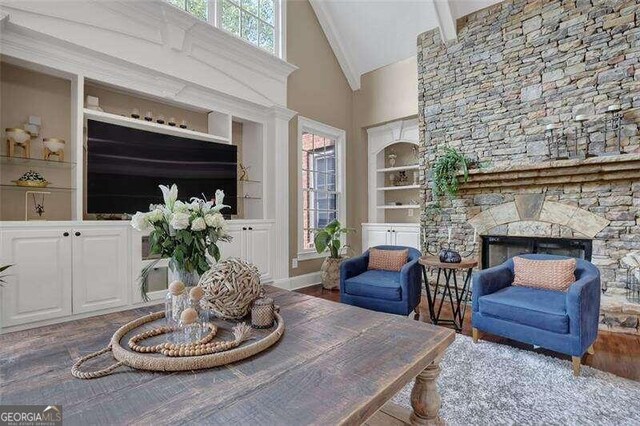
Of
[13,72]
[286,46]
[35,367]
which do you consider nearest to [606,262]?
[35,367]

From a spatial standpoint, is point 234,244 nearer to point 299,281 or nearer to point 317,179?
point 299,281

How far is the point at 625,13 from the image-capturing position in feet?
10.5

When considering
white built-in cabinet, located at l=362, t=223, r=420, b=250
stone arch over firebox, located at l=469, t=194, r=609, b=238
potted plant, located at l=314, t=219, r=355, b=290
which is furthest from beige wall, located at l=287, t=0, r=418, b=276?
stone arch over firebox, located at l=469, t=194, r=609, b=238

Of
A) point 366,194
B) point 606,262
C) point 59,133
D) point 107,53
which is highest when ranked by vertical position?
point 107,53

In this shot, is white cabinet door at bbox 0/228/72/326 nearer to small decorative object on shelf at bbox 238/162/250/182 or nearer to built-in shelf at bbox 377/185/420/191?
small decorative object on shelf at bbox 238/162/250/182

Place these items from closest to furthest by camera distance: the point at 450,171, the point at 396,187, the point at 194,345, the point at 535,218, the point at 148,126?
the point at 194,345
the point at 148,126
the point at 535,218
the point at 450,171
the point at 396,187

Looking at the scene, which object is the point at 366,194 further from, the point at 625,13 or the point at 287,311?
the point at 287,311

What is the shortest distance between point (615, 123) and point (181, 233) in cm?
419

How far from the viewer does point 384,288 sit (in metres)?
2.96

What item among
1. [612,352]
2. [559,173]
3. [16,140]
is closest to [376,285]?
[612,352]

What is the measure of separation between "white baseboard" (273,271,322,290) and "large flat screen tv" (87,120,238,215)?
132cm

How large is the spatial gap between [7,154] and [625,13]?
236 inches

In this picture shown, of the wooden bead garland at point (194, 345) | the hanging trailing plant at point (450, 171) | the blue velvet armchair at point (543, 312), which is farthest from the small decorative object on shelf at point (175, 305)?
the hanging trailing plant at point (450, 171)

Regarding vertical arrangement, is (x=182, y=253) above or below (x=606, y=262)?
above
